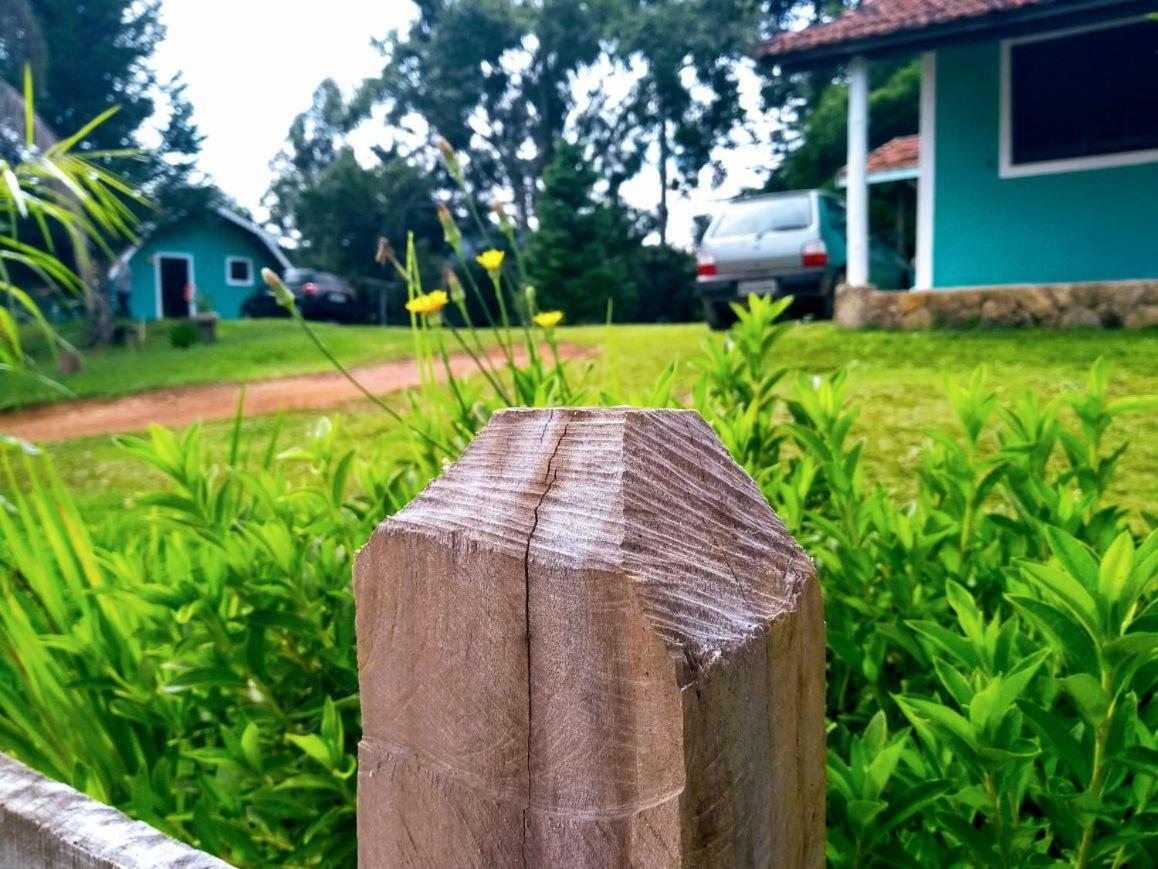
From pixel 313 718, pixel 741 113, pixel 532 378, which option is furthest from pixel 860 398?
pixel 741 113

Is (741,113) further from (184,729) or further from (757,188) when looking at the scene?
(184,729)

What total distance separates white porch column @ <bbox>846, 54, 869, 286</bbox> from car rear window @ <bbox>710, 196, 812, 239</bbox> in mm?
872

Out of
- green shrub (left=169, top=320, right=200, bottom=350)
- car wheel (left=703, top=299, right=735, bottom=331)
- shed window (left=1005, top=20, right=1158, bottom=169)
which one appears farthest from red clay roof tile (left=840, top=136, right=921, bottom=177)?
green shrub (left=169, top=320, right=200, bottom=350)

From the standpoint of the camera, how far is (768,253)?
9.31 metres

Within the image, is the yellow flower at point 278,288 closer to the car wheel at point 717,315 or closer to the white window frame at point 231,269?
the car wheel at point 717,315

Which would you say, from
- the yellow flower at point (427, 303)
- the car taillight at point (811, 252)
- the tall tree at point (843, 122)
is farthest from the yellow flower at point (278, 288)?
the tall tree at point (843, 122)

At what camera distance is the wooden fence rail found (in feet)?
1.67

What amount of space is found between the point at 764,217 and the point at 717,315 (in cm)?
104

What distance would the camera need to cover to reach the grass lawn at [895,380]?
136 inches

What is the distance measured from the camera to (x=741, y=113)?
2925 centimetres

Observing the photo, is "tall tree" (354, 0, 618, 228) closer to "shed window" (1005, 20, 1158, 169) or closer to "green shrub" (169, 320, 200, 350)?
"green shrub" (169, 320, 200, 350)

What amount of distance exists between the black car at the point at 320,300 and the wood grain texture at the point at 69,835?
21854 mm

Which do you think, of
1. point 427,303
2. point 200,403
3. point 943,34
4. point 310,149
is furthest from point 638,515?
point 310,149

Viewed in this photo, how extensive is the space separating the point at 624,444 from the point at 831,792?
58 cm
